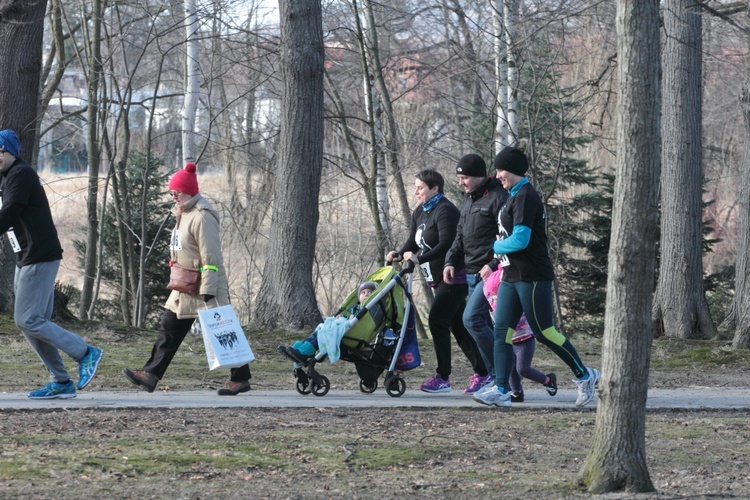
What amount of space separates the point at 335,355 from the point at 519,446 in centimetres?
205

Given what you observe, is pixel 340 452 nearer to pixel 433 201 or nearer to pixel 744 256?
pixel 433 201

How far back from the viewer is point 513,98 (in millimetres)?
17297

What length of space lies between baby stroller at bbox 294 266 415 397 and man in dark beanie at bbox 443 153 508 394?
1.48 ft

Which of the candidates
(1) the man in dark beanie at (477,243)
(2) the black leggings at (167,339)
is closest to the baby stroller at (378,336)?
(1) the man in dark beanie at (477,243)

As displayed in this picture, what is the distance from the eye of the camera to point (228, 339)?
27.0 ft

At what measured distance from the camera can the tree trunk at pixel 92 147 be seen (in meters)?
16.5

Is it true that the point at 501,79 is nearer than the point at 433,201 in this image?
No

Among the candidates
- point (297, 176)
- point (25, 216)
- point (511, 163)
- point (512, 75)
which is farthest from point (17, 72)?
point (512, 75)

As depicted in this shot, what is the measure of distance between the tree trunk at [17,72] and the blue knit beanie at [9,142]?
15.8 feet

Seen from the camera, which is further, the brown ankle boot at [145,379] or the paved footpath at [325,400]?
the brown ankle boot at [145,379]

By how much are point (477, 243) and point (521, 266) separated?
24.9 inches

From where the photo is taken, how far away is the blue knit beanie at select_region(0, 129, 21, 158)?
311 inches

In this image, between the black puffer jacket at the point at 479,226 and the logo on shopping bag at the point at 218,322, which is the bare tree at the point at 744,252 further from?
the logo on shopping bag at the point at 218,322

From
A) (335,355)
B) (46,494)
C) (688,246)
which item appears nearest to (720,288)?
(688,246)
